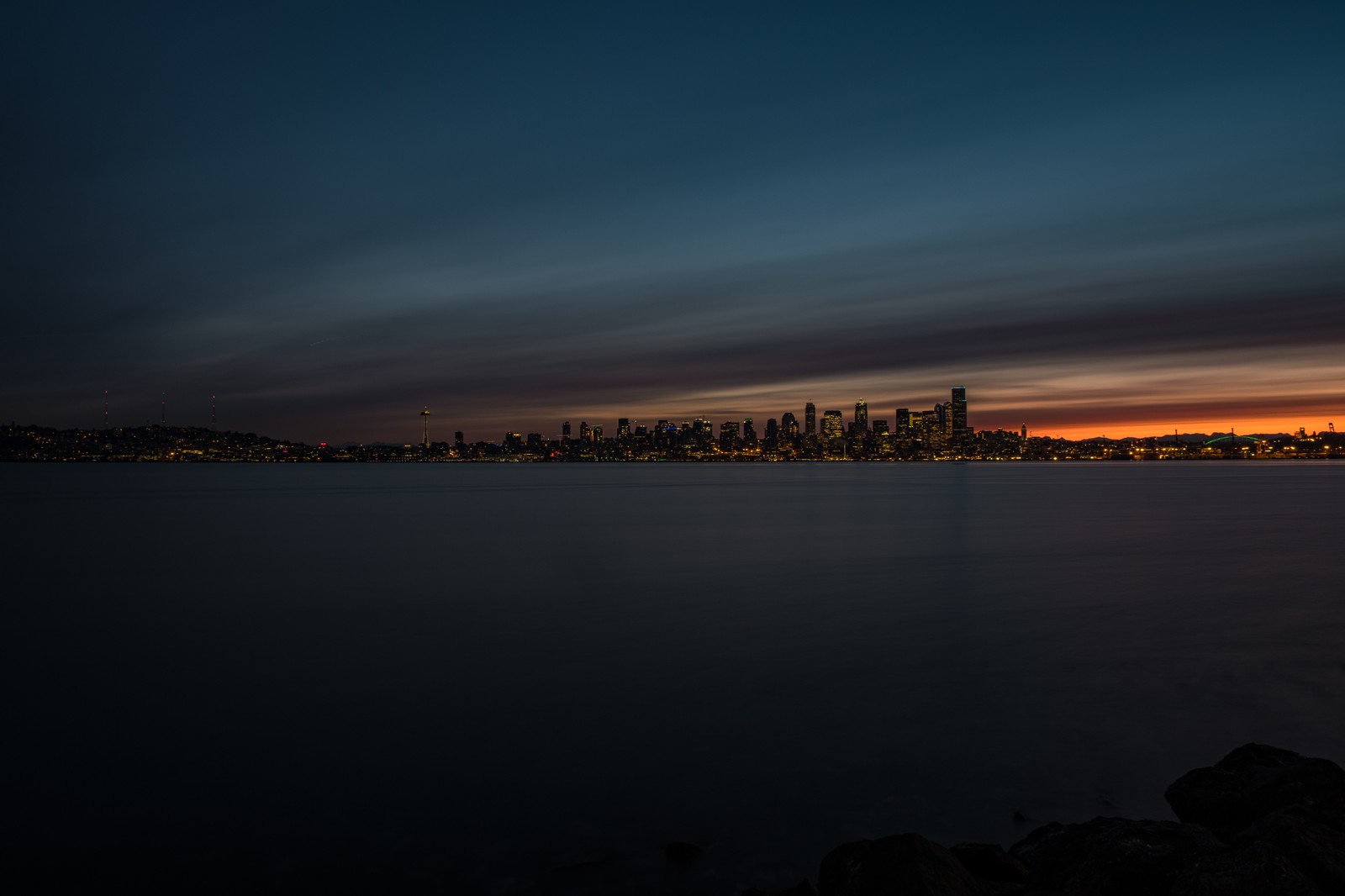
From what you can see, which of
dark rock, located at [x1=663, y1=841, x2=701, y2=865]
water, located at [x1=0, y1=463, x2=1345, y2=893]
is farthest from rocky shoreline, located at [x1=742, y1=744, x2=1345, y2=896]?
water, located at [x1=0, y1=463, x2=1345, y2=893]

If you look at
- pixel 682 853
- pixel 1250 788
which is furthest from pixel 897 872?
pixel 1250 788

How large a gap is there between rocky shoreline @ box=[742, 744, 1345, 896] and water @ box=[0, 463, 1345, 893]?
1.06 meters

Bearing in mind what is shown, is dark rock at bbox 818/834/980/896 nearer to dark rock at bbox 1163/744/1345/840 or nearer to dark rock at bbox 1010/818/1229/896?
dark rock at bbox 1010/818/1229/896

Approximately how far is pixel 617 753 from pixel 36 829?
5.25m

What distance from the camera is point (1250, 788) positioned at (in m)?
6.91

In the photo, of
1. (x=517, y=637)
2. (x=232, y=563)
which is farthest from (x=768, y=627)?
(x=232, y=563)

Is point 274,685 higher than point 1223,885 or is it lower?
lower

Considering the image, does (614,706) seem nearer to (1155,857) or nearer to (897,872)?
(897,872)

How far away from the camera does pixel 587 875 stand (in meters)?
6.66

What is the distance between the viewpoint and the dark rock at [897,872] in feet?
17.0

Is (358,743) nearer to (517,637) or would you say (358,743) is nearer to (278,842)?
(278,842)

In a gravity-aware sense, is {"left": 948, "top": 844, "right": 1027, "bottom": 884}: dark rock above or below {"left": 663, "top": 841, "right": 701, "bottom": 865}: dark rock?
above

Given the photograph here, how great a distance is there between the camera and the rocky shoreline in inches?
195

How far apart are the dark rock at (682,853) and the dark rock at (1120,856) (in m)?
2.50
